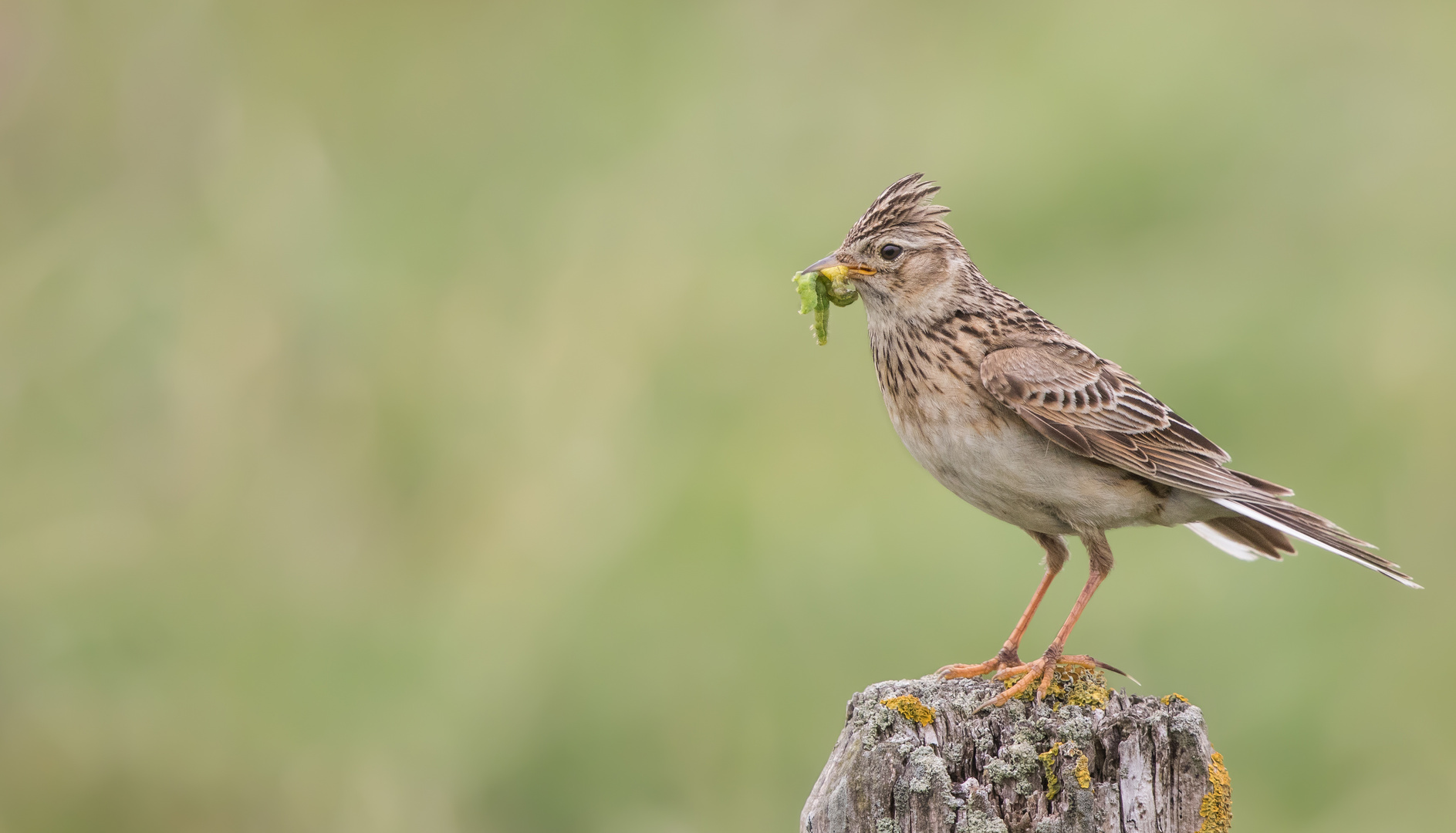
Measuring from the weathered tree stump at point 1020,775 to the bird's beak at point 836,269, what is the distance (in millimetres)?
2690

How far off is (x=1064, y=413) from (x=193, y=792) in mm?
6428

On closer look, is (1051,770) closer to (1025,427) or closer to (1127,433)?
(1025,427)

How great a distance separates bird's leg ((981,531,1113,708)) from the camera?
5.16 m

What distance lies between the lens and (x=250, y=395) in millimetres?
11383

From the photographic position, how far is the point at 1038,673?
5.30 metres

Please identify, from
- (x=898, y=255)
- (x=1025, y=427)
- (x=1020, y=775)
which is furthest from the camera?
(x=898, y=255)

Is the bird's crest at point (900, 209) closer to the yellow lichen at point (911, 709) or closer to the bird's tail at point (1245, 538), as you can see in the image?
the bird's tail at point (1245, 538)

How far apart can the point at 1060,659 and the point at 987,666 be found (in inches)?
18.6

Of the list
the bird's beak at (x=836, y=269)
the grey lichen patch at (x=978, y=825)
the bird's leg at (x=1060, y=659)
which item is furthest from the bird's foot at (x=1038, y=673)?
the bird's beak at (x=836, y=269)

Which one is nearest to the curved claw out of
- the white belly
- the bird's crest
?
the white belly

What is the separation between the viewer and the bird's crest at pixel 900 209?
673 cm

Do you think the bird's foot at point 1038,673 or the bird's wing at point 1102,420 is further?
the bird's wing at point 1102,420

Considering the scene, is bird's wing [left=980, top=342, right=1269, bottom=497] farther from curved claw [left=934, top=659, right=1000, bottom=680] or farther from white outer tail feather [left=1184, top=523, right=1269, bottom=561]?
curved claw [left=934, top=659, right=1000, bottom=680]

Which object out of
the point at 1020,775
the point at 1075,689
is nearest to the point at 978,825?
the point at 1020,775
